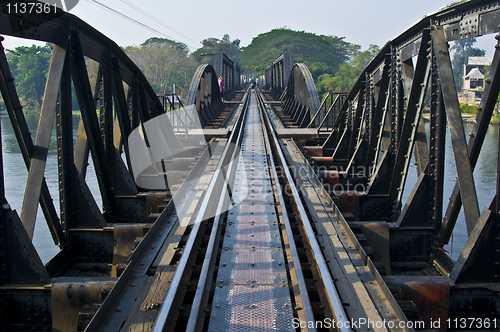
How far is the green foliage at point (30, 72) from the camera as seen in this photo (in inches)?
2315

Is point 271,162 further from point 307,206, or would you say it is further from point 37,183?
point 37,183

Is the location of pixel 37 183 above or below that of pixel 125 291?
above

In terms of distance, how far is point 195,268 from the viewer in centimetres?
459

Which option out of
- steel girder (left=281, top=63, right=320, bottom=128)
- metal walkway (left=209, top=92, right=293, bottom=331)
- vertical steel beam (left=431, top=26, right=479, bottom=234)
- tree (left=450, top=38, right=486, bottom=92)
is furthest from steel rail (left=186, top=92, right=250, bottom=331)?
tree (left=450, top=38, right=486, bottom=92)

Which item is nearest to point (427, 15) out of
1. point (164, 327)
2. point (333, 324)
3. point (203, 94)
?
point (333, 324)

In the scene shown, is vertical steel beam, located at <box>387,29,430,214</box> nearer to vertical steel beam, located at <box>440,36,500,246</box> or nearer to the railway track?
vertical steel beam, located at <box>440,36,500,246</box>

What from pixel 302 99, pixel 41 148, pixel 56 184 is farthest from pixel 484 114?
pixel 56 184

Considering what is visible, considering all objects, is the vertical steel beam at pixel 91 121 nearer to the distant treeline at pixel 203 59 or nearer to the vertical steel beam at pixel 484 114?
the vertical steel beam at pixel 484 114

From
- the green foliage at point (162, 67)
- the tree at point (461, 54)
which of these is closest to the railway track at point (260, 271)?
the green foliage at point (162, 67)

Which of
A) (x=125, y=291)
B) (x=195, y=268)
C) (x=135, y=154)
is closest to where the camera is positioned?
(x=125, y=291)

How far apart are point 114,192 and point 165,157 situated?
3.97m

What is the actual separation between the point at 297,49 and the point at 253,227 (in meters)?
115

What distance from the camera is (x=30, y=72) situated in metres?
58.9

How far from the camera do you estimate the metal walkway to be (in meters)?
3.58
